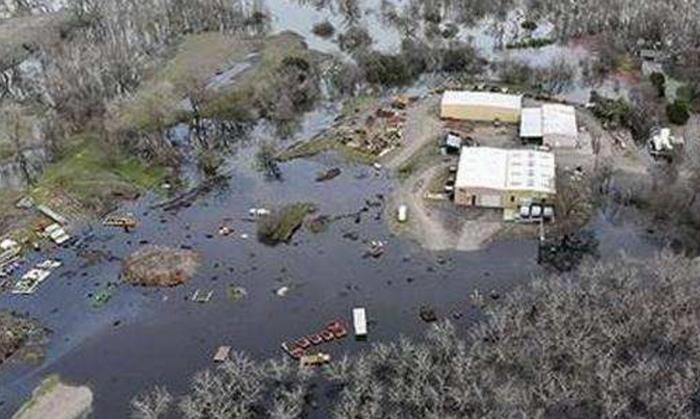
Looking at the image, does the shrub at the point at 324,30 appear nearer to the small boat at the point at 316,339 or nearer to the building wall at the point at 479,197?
the building wall at the point at 479,197

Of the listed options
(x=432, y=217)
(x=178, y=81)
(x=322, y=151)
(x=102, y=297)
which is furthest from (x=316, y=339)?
(x=178, y=81)

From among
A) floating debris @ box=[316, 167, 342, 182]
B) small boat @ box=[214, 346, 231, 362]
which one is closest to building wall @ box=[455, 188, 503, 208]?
floating debris @ box=[316, 167, 342, 182]

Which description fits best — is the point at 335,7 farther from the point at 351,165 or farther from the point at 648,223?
the point at 648,223

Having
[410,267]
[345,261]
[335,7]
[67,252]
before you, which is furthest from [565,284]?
[335,7]

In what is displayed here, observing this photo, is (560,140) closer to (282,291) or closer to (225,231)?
(282,291)

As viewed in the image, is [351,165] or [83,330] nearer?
[83,330]

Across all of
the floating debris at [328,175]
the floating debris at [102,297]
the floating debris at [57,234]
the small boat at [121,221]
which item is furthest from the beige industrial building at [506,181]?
the floating debris at [57,234]

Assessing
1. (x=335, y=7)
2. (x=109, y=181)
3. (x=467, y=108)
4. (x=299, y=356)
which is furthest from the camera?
(x=335, y=7)
